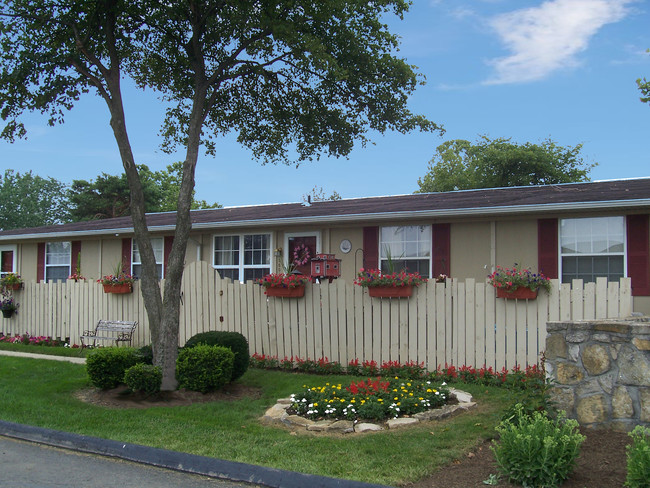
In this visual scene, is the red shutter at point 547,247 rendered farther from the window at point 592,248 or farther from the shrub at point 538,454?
the shrub at point 538,454

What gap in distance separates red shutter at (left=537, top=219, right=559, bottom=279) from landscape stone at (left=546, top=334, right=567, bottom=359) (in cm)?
504

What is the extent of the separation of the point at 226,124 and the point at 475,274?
5681 millimetres

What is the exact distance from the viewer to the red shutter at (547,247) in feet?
34.8

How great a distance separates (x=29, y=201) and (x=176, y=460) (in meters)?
48.9

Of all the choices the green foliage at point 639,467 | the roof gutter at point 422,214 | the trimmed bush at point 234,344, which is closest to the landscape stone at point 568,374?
the green foliage at point 639,467

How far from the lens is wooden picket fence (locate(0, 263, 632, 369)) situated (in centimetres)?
850

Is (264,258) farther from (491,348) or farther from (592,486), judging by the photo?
(592,486)

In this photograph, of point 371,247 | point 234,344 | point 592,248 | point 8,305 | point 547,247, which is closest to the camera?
point 234,344

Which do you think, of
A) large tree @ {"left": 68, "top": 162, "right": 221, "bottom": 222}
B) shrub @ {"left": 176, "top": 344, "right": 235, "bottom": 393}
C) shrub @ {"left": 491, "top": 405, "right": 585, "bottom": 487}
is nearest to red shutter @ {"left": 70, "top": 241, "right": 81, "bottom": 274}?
shrub @ {"left": 176, "top": 344, "right": 235, "bottom": 393}

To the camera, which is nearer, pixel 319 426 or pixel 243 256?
pixel 319 426

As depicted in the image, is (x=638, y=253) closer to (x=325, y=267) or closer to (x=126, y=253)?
(x=325, y=267)

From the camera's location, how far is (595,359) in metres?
5.57

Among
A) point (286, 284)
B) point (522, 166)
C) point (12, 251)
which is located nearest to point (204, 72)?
point (286, 284)

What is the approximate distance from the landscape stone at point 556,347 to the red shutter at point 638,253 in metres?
4.94
